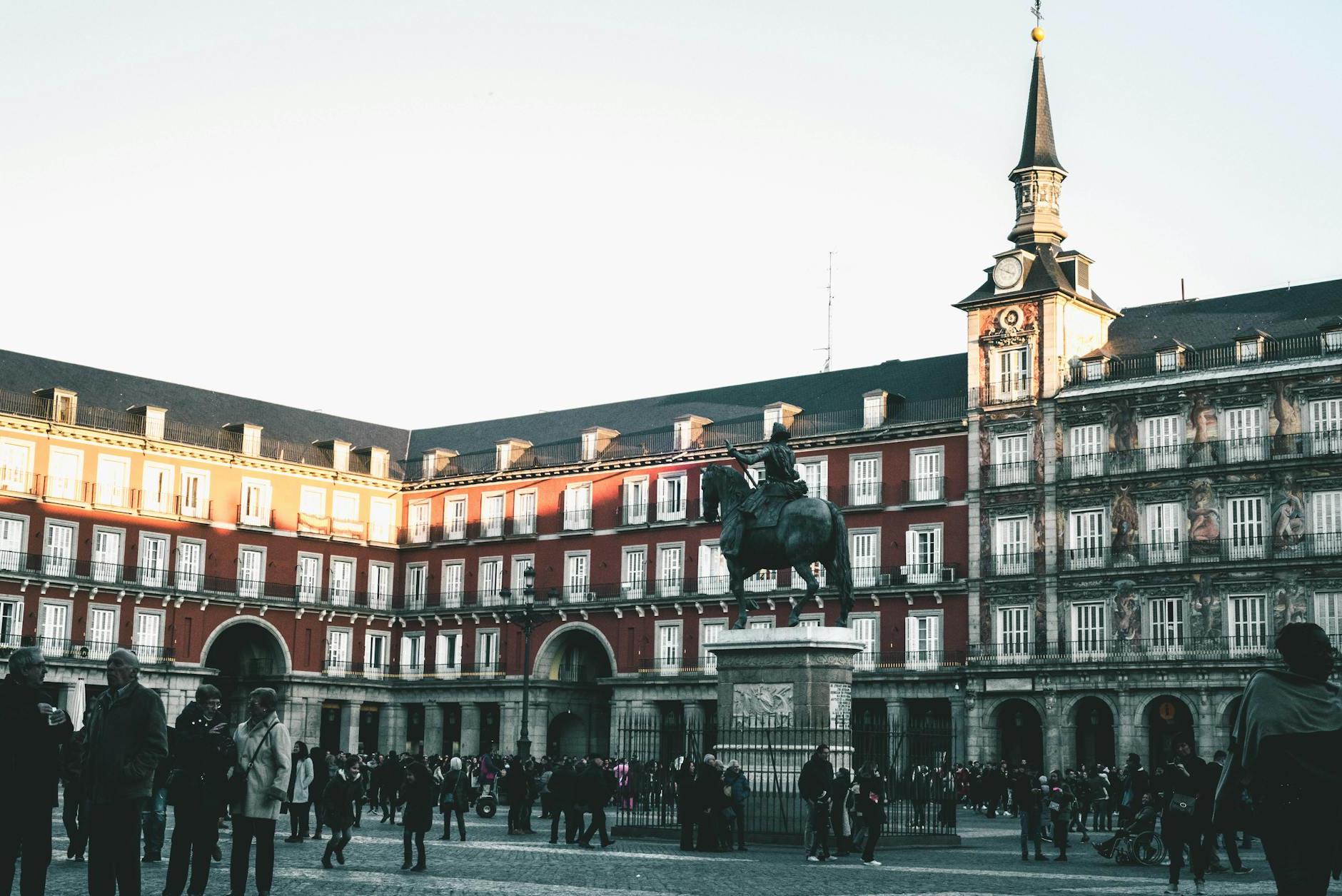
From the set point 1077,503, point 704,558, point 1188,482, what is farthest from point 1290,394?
point 704,558

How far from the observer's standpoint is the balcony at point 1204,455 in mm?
52156

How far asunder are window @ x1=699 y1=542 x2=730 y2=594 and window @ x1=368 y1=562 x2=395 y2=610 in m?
15.8

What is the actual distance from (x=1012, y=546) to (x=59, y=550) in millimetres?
34766

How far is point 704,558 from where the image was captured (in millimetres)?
65250

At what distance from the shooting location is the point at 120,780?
1067cm

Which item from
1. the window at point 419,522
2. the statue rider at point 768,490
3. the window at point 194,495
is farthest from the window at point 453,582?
the statue rider at point 768,490

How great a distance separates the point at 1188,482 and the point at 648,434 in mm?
23084

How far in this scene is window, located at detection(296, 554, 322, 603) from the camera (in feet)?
227

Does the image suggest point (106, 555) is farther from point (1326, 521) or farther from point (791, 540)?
point (791, 540)

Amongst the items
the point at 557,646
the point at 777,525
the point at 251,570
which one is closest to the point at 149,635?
the point at 251,570

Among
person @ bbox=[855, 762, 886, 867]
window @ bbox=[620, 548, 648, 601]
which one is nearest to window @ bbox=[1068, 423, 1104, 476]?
window @ bbox=[620, 548, 648, 601]

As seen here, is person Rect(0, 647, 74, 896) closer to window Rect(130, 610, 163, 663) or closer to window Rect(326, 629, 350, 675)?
window Rect(130, 610, 163, 663)

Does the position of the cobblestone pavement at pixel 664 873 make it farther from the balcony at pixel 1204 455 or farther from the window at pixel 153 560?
the window at pixel 153 560

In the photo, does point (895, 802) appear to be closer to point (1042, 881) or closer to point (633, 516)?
point (1042, 881)
